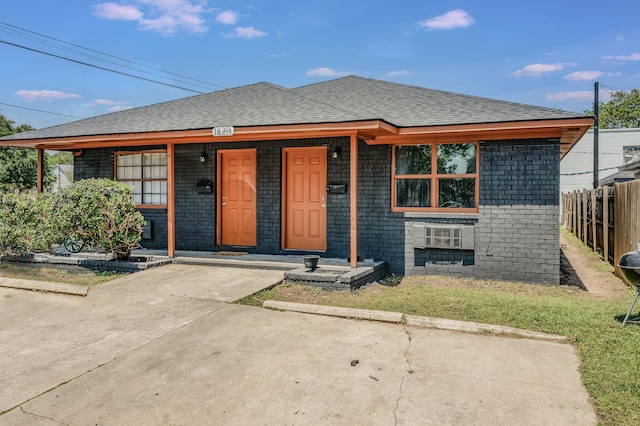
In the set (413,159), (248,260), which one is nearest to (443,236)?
(413,159)

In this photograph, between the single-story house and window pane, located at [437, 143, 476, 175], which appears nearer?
the single-story house

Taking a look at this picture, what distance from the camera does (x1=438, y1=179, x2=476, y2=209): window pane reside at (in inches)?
322

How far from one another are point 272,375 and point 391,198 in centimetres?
548

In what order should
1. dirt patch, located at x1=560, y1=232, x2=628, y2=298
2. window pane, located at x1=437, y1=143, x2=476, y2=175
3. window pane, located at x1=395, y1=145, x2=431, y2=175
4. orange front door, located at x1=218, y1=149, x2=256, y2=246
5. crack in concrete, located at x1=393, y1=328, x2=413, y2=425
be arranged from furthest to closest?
orange front door, located at x1=218, y1=149, x2=256, y2=246 < window pane, located at x1=395, y1=145, x2=431, y2=175 < window pane, located at x1=437, y1=143, x2=476, y2=175 < dirt patch, located at x1=560, y1=232, x2=628, y2=298 < crack in concrete, located at x1=393, y1=328, x2=413, y2=425

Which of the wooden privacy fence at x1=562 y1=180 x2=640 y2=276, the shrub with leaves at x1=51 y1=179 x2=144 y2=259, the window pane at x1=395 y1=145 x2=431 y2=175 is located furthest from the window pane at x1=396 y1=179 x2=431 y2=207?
the shrub with leaves at x1=51 y1=179 x2=144 y2=259

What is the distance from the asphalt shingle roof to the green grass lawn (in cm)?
281

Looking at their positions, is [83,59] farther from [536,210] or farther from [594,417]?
[594,417]

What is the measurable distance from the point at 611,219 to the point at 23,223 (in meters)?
12.2

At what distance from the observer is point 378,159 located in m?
8.73

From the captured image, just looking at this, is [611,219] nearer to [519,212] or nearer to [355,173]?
[519,212]

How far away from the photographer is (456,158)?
27.1 feet

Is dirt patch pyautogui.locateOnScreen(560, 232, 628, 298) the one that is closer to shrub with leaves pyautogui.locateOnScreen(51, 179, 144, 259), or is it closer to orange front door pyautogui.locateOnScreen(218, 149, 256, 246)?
orange front door pyautogui.locateOnScreen(218, 149, 256, 246)

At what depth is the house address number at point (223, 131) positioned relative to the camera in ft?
26.0

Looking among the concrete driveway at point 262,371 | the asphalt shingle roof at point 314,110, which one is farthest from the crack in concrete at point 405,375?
the asphalt shingle roof at point 314,110
